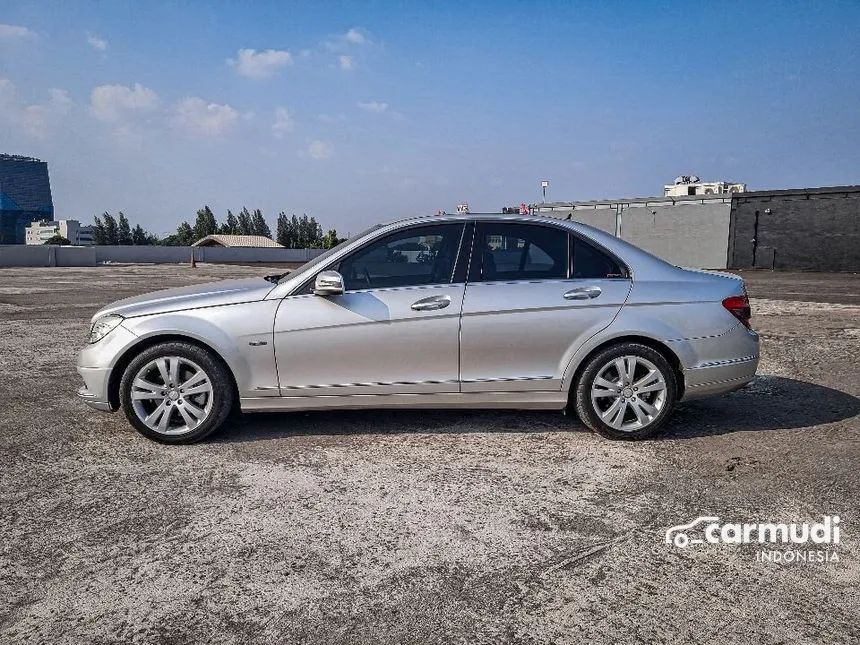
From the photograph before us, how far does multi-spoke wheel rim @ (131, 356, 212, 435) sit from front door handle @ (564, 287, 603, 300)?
264cm

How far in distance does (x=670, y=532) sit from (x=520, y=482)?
89 centimetres

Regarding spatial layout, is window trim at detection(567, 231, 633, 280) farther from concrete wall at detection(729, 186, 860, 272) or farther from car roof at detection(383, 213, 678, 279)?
concrete wall at detection(729, 186, 860, 272)

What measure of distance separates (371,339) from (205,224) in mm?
119939

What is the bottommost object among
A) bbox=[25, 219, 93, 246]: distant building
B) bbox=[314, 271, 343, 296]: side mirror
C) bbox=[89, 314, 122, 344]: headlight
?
bbox=[89, 314, 122, 344]: headlight

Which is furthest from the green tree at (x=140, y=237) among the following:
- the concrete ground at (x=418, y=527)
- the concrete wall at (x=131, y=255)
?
the concrete ground at (x=418, y=527)

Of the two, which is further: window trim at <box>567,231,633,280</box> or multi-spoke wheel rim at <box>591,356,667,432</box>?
window trim at <box>567,231,633,280</box>

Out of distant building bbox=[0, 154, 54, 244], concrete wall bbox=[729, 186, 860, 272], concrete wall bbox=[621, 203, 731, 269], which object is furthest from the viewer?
distant building bbox=[0, 154, 54, 244]

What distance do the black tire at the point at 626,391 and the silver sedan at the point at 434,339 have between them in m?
0.01

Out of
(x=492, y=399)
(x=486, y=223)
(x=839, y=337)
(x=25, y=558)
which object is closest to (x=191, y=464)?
(x=25, y=558)

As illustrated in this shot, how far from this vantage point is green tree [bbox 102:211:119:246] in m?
112

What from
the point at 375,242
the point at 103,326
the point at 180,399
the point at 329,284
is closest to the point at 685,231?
the point at 375,242

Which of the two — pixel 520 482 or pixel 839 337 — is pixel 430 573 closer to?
pixel 520 482

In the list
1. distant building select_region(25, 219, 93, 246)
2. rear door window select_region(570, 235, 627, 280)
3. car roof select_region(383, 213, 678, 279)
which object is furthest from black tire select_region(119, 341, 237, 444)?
distant building select_region(25, 219, 93, 246)

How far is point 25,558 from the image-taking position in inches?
105
